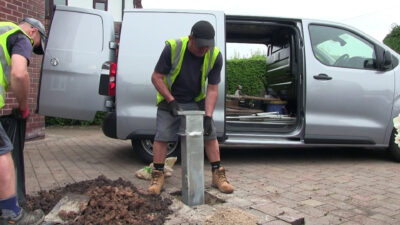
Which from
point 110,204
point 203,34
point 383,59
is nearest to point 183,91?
point 203,34

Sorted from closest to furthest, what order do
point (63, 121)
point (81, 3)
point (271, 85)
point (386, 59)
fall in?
point (386, 59)
point (271, 85)
point (63, 121)
point (81, 3)

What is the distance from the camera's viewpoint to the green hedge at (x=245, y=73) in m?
9.83

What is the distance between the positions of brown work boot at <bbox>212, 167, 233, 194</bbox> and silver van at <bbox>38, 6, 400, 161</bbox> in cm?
103

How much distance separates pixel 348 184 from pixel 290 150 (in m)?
2.02

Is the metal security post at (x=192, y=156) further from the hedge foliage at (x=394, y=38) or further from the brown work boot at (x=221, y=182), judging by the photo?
the hedge foliage at (x=394, y=38)

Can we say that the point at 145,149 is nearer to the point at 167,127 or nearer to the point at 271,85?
the point at 167,127

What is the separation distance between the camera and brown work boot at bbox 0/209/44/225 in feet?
Answer: 7.97

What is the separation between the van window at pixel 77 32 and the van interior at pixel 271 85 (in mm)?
A: 1718

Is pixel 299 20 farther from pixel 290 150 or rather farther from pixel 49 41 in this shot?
pixel 49 41

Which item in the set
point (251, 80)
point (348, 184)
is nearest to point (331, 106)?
point (348, 184)

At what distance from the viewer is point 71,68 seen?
14.1 feet

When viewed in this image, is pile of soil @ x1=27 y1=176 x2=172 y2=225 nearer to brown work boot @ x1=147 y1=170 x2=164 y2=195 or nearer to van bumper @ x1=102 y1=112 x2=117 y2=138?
brown work boot @ x1=147 y1=170 x2=164 y2=195

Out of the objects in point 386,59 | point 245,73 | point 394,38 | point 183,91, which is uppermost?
point 394,38

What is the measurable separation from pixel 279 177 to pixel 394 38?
947cm
